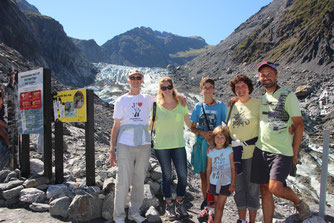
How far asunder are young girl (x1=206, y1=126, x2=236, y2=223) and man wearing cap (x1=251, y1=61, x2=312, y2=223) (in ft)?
0.92

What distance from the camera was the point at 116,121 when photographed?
11.3 ft

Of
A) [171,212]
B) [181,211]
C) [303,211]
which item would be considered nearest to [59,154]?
[171,212]

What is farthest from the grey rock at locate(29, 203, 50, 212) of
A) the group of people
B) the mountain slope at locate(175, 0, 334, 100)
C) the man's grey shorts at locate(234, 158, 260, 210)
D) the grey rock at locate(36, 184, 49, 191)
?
the mountain slope at locate(175, 0, 334, 100)

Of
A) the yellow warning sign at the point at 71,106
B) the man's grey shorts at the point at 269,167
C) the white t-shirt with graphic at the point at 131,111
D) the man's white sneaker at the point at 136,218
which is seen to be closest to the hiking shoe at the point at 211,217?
the man's grey shorts at the point at 269,167

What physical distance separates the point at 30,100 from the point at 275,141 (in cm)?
414

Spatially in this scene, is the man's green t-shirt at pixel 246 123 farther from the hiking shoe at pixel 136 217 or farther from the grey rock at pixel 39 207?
the grey rock at pixel 39 207

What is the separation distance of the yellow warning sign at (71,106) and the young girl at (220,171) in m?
2.05

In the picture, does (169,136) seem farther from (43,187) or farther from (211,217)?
(43,187)

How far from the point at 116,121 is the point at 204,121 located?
119 centimetres

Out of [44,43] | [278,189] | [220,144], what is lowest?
[278,189]

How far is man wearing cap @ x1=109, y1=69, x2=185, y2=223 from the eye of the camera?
3385 millimetres

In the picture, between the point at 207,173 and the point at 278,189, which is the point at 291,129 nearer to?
the point at 278,189

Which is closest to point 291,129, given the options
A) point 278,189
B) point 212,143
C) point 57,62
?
point 278,189

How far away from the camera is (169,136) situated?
3.51m
